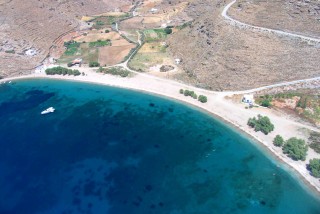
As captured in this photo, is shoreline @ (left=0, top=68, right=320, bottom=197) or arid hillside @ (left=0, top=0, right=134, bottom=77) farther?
arid hillside @ (left=0, top=0, right=134, bottom=77)

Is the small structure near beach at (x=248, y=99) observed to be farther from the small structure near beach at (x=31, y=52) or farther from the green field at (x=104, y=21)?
the green field at (x=104, y=21)

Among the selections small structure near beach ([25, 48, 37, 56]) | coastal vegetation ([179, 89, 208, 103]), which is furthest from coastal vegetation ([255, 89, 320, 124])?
small structure near beach ([25, 48, 37, 56])

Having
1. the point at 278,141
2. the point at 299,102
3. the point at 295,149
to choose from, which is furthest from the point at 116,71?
the point at 295,149

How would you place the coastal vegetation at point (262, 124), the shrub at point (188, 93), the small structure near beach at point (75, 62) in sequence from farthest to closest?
the small structure near beach at point (75, 62) < the shrub at point (188, 93) < the coastal vegetation at point (262, 124)

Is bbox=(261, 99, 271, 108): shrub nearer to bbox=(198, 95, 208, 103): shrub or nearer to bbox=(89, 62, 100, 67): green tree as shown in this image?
bbox=(198, 95, 208, 103): shrub

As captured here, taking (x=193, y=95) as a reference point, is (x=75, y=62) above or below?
above

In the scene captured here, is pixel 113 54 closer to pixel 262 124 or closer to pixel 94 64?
pixel 94 64

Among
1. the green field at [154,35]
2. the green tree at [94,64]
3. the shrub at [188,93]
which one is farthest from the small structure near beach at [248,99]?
the green field at [154,35]
